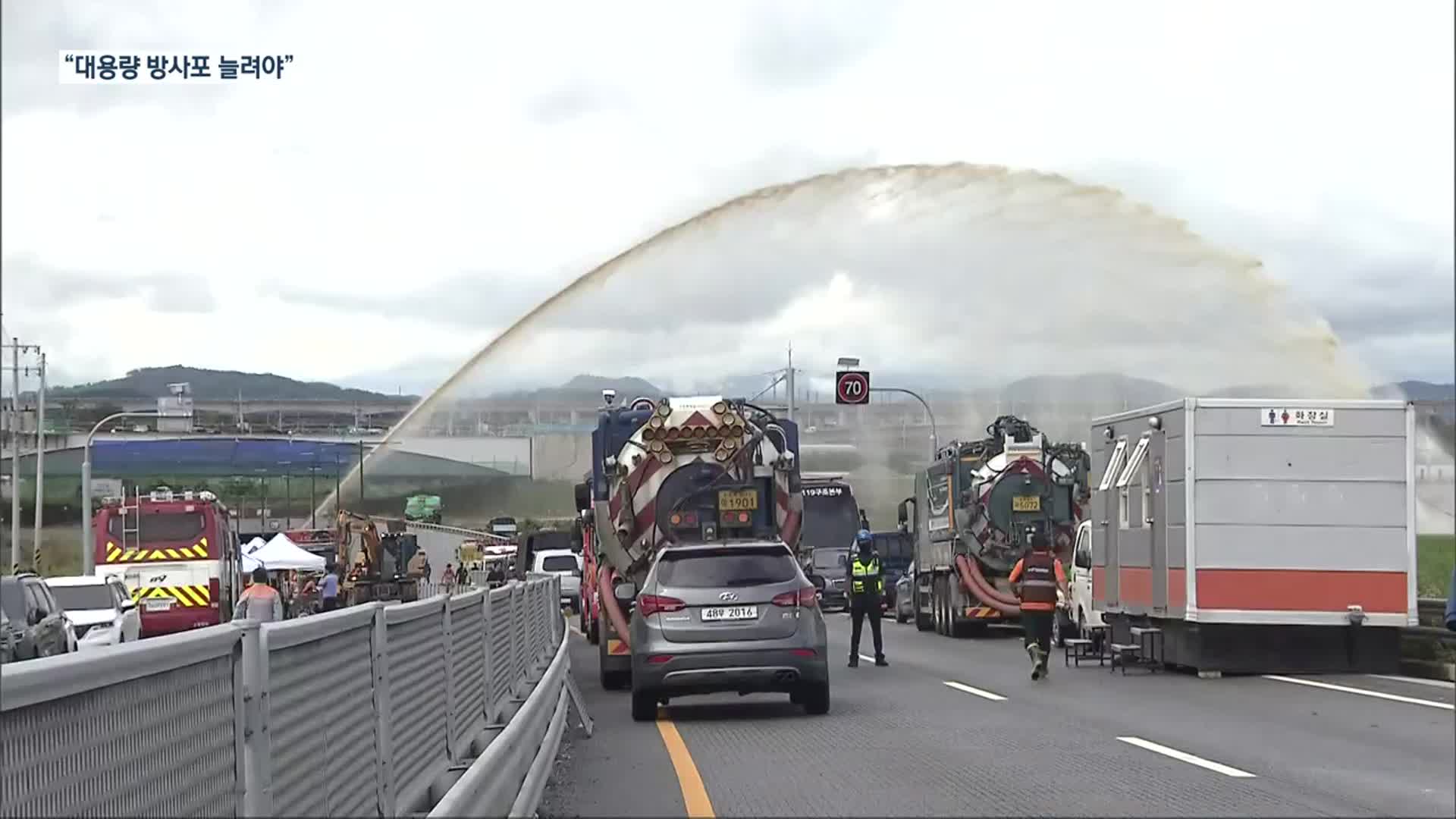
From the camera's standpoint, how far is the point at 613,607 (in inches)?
878

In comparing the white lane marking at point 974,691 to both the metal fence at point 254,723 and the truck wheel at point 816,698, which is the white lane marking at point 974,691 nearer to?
the truck wheel at point 816,698

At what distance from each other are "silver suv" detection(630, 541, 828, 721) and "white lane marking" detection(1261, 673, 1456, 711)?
582 centimetres

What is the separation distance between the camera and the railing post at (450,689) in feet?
35.9

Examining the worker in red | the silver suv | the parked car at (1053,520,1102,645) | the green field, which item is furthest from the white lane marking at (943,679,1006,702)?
the green field

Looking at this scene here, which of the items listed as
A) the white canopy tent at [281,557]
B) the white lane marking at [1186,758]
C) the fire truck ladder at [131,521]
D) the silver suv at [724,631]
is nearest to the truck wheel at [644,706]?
the silver suv at [724,631]

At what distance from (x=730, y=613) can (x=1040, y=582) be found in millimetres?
5970

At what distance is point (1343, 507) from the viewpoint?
21547 mm

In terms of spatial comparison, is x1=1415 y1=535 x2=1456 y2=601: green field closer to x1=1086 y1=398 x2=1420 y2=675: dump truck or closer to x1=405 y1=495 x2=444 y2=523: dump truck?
x1=1086 y1=398 x2=1420 y2=675: dump truck

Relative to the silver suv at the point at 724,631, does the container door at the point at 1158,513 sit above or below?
above

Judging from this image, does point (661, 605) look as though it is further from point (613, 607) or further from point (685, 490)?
point (685, 490)

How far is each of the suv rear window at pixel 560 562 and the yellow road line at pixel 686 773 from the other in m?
35.8

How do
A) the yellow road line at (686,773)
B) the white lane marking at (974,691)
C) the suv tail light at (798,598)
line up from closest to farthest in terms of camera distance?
the yellow road line at (686,773) → the suv tail light at (798,598) → the white lane marking at (974,691)

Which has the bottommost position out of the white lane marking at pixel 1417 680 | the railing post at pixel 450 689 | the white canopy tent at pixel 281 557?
the white lane marking at pixel 1417 680

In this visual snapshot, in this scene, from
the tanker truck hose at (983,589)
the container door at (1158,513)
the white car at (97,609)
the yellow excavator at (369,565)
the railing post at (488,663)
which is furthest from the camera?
the yellow excavator at (369,565)
